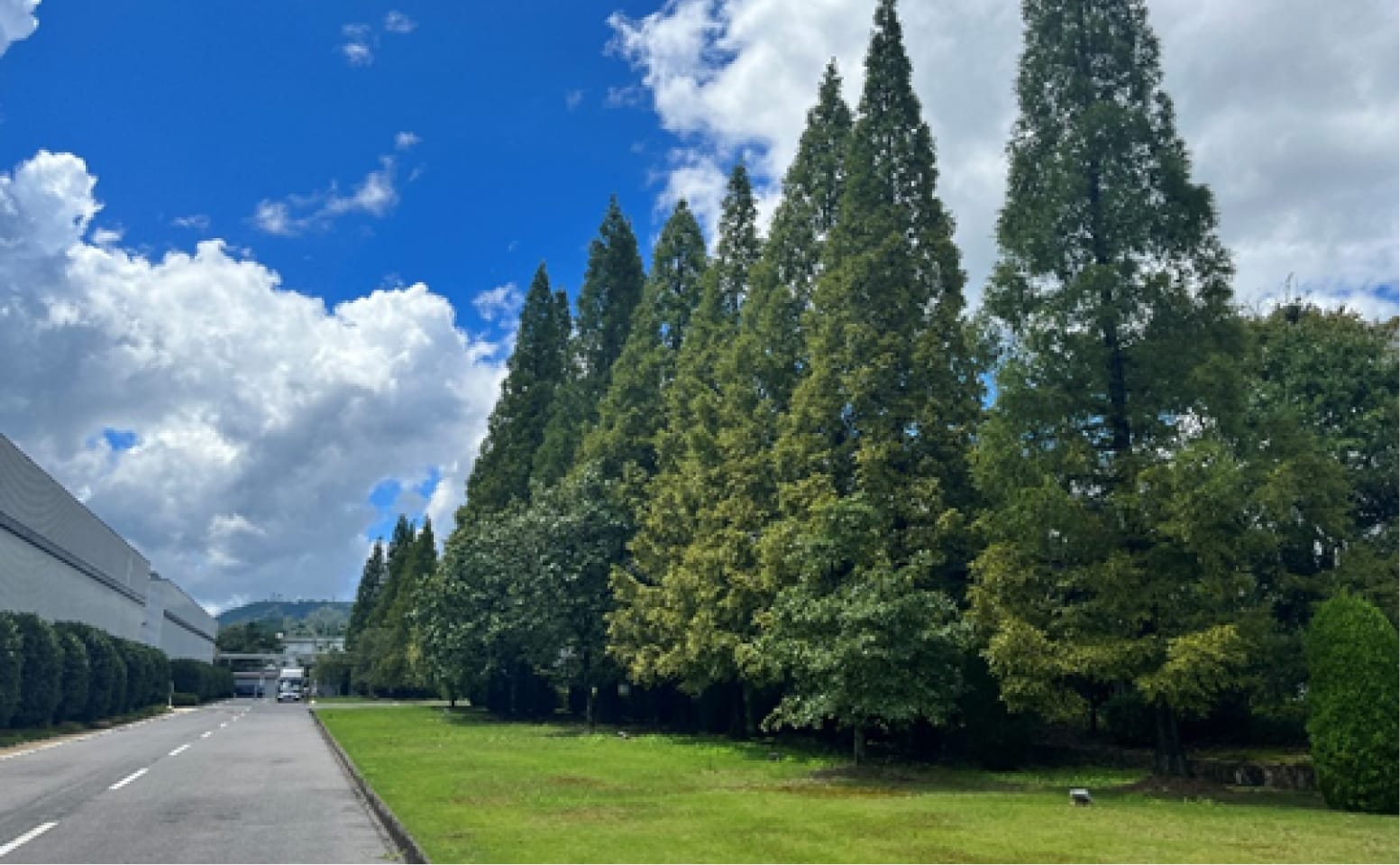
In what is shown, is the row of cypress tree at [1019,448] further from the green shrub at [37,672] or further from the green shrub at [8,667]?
the green shrub at [37,672]

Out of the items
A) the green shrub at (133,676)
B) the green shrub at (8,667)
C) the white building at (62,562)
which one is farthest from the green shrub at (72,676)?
the green shrub at (133,676)

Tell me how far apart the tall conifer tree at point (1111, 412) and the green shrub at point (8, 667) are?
29013 mm

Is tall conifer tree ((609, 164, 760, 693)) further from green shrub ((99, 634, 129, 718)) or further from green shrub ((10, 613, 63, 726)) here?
green shrub ((99, 634, 129, 718))

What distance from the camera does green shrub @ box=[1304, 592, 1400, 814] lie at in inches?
542

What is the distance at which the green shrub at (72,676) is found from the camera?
36.5m

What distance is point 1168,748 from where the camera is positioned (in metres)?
17.7

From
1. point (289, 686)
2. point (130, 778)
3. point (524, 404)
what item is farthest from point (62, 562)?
point (289, 686)

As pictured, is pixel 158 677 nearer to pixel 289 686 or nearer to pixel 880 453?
pixel 289 686

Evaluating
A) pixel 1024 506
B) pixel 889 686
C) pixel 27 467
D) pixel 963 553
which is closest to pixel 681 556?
pixel 963 553

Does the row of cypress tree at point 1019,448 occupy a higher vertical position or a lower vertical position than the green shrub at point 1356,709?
higher

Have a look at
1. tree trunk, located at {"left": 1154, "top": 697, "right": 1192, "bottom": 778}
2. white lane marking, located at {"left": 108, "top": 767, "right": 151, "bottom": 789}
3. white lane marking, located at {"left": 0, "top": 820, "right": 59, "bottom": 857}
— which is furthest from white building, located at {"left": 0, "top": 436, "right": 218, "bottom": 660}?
tree trunk, located at {"left": 1154, "top": 697, "right": 1192, "bottom": 778}

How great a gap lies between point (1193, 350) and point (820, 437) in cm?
808

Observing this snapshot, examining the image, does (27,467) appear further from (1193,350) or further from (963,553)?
(1193,350)

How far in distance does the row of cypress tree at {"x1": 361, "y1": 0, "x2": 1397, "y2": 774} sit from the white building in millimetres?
25838
